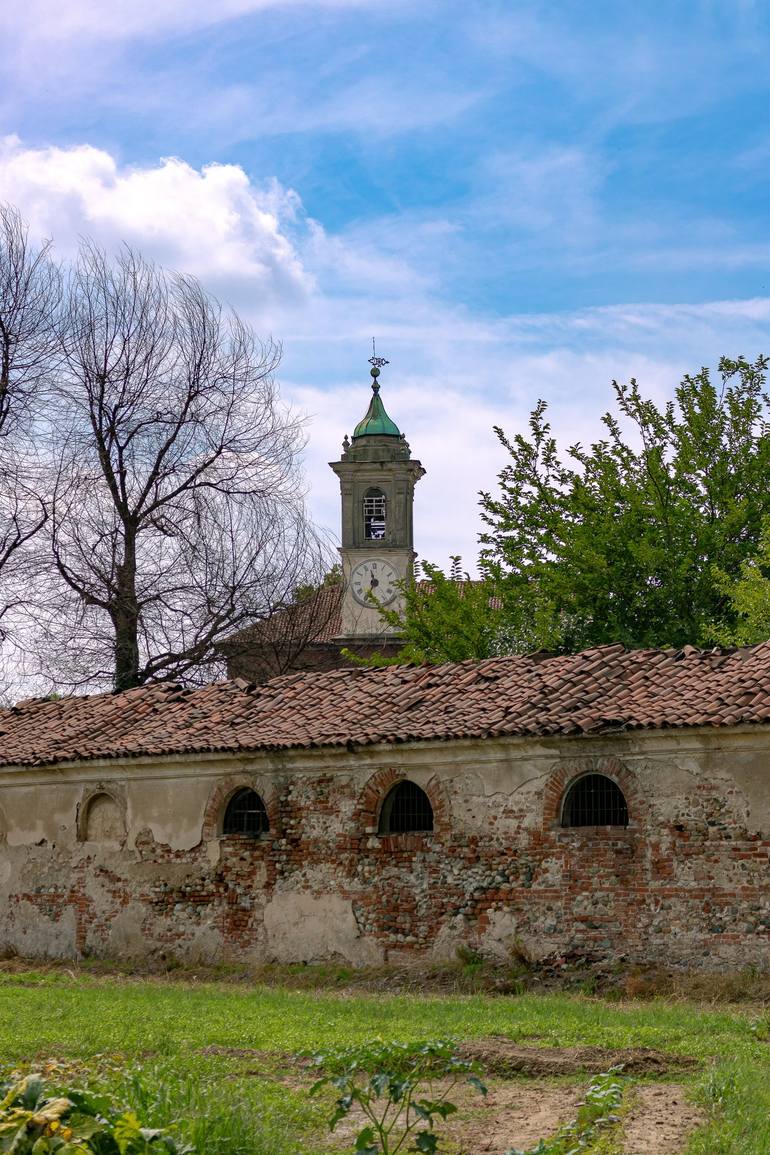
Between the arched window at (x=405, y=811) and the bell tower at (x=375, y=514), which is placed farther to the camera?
the bell tower at (x=375, y=514)

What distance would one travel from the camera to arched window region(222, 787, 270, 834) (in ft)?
57.8

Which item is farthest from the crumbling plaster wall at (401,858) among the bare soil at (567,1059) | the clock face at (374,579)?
the clock face at (374,579)

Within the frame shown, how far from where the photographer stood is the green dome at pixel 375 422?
2095 inches

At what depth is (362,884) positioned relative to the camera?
16.3m

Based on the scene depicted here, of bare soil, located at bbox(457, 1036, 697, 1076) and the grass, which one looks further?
bare soil, located at bbox(457, 1036, 697, 1076)

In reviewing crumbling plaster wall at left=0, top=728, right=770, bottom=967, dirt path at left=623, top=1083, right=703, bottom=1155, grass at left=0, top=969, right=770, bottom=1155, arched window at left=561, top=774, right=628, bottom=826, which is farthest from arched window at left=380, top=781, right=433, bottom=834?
dirt path at left=623, top=1083, right=703, bottom=1155

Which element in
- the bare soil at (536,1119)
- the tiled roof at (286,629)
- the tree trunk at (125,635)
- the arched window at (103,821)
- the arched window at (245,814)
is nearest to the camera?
the bare soil at (536,1119)

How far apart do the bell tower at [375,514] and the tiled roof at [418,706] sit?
29279 millimetres

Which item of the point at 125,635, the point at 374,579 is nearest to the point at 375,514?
the point at 374,579

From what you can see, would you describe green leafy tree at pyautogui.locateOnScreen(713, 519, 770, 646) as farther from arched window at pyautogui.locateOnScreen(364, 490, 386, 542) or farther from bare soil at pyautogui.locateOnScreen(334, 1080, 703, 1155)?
arched window at pyautogui.locateOnScreen(364, 490, 386, 542)

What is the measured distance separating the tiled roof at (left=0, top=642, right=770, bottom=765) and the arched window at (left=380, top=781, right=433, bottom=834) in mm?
780

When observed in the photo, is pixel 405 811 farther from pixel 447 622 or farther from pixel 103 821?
pixel 447 622

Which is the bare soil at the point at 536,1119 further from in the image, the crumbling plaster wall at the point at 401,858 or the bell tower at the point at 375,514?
the bell tower at the point at 375,514

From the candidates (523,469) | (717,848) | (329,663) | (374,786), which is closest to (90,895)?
(374,786)
